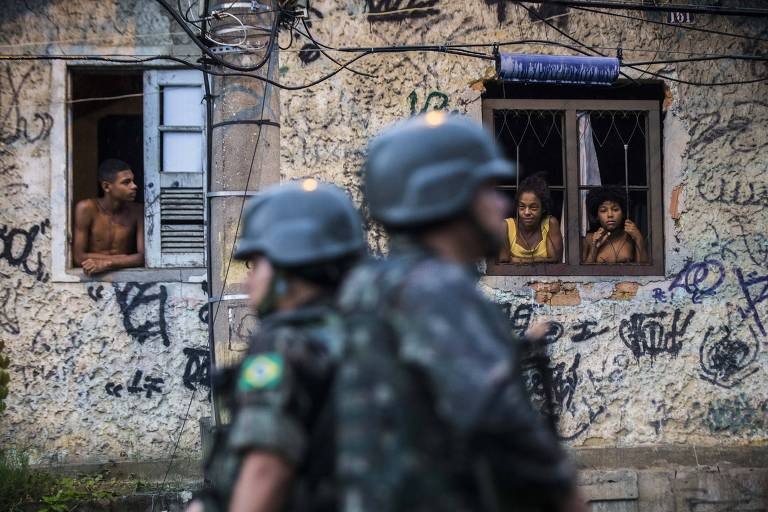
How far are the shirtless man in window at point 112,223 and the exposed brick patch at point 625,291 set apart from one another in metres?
3.24

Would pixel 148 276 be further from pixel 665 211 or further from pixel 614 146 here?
pixel 665 211

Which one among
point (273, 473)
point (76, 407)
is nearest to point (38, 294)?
point (76, 407)

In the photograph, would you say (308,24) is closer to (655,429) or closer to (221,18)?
(221,18)

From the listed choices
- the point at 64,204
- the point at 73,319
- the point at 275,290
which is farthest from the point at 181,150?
the point at 275,290

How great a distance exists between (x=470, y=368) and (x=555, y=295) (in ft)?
18.7

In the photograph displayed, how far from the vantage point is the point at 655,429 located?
7.45 m

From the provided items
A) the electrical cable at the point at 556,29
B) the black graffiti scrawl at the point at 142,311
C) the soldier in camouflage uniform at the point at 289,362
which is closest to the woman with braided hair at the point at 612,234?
the electrical cable at the point at 556,29

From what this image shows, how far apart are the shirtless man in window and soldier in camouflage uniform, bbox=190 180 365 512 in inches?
197

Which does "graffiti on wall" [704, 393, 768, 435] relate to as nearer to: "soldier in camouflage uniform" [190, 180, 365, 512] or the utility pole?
the utility pole

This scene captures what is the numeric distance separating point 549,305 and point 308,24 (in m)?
2.48

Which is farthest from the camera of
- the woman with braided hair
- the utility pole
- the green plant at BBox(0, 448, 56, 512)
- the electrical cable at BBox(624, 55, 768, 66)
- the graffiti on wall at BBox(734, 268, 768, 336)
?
the woman with braided hair

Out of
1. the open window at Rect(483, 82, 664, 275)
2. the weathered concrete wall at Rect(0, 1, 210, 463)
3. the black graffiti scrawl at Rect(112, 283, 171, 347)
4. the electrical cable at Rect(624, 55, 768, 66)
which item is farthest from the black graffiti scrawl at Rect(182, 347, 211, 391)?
the electrical cable at Rect(624, 55, 768, 66)

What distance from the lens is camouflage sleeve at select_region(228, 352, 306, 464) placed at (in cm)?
229

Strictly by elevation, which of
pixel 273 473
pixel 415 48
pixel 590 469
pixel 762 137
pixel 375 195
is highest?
pixel 415 48
